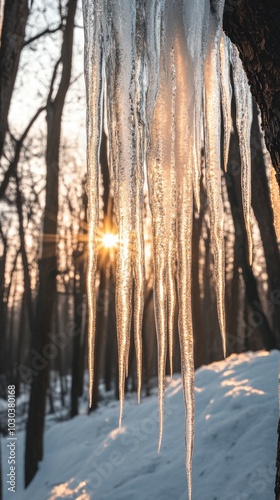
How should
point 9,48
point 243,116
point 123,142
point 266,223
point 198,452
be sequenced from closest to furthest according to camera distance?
point 123,142
point 243,116
point 198,452
point 9,48
point 266,223

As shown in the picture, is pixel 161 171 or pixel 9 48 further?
pixel 9 48

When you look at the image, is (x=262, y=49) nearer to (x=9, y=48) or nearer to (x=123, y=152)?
(x=123, y=152)

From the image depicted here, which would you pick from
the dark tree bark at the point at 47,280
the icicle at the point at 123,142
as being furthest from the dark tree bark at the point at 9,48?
the icicle at the point at 123,142

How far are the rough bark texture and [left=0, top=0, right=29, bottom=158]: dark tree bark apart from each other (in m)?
3.51

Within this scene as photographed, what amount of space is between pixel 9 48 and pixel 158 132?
3.55m

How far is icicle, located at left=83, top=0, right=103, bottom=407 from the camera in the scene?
2.04m

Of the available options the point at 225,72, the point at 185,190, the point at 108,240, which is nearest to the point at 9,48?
the point at 225,72

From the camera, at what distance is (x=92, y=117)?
217cm

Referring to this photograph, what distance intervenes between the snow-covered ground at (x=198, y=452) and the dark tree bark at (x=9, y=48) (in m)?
3.49

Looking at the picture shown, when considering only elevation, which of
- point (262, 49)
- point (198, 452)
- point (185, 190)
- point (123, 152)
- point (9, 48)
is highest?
point (9, 48)

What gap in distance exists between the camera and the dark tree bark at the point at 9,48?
16.0 feet

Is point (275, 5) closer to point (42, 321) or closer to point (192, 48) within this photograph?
point (192, 48)

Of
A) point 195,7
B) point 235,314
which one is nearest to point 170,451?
point 195,7

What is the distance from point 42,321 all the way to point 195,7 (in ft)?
19.7
